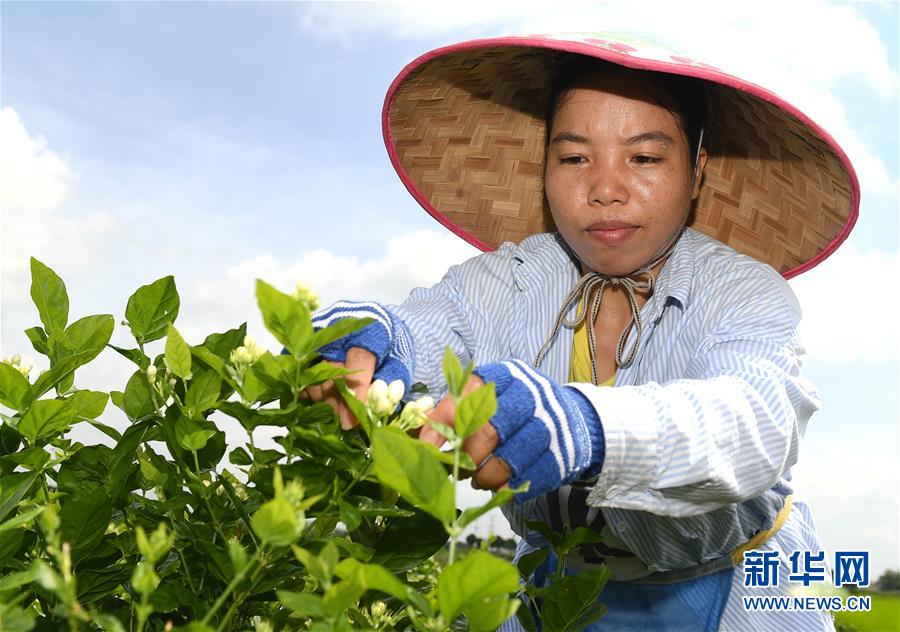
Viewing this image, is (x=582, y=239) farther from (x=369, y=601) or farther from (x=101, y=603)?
(x=101, y=603)

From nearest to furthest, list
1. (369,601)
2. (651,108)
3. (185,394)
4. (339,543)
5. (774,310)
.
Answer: (339,543)
(185,394)
(369,601)
(774,310)
(651,108)

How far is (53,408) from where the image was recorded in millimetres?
933

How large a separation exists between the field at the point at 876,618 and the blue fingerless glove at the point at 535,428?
2428mm

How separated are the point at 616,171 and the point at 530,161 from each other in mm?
496

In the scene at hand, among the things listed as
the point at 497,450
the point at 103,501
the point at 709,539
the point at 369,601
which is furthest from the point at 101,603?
the point at 709,539

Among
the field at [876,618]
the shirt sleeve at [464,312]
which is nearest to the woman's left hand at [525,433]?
the shirt sleeve at [464,312]

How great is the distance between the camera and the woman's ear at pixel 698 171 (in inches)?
71.2

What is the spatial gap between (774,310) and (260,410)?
0.96m

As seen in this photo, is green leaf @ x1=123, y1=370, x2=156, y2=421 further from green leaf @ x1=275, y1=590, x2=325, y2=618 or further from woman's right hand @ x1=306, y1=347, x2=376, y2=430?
green leaf @ x1=275, y1=590, x2=325, y2=618

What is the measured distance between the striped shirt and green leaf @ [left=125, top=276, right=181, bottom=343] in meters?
0.45

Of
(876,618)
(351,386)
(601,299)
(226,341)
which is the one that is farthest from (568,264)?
(876,618)

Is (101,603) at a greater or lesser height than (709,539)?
greater

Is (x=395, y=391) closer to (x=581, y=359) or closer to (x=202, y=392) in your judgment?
(x=202, y=392)

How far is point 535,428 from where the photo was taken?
2.80ft
